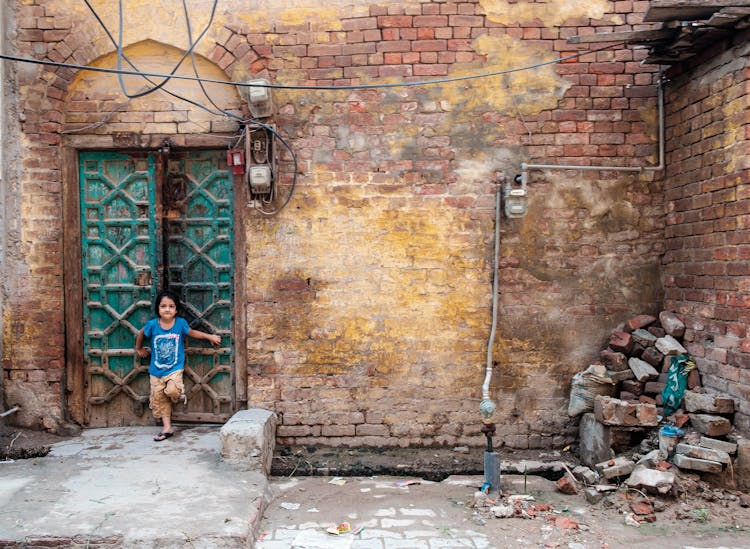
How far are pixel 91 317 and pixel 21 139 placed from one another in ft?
5.67

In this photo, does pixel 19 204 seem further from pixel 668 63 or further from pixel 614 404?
pixel 668 63

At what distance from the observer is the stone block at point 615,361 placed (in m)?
4.86

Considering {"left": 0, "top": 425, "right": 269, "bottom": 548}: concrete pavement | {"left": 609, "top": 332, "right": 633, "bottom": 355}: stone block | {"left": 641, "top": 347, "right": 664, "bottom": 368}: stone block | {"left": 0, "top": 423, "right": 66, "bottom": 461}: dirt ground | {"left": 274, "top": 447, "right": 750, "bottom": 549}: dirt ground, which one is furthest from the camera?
{"left": 609, "top": 332, "right": 633, "bottom": 355}: stone block

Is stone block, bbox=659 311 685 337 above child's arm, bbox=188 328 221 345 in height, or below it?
above

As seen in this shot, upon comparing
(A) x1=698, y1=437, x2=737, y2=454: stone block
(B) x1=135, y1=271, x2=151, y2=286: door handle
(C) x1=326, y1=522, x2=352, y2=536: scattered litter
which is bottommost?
(C) x1=326, y1=522, x2=352, y2=536: scattered litter

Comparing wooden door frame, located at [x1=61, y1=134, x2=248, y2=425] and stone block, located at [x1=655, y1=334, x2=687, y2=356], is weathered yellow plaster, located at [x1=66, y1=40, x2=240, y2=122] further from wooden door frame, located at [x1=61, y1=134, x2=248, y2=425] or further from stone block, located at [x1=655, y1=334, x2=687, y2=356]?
stone block, located at [x1=655, y1=334, x2=687, y2=356]

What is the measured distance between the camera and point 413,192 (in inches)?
199

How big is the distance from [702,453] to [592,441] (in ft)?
2.85

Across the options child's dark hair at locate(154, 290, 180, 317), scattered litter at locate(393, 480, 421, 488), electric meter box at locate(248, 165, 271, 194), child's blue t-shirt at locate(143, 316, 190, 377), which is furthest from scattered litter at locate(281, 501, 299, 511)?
electric meter box at locate(248, 165, 271, 194)

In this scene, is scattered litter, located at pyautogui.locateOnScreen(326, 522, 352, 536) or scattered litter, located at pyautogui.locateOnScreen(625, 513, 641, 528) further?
scattered litter, located at pyautogui.locateOnScreen(625, 513, 641, 528)

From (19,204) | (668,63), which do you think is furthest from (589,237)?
(19,204)

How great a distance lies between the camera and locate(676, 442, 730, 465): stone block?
401 centimetres

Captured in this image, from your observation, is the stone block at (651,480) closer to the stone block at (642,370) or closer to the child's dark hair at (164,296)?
the stone block at (642,370)

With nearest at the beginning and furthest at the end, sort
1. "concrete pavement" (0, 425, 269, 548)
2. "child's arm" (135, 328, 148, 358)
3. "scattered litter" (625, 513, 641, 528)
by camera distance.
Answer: "concrete pavement" (0, 425, 269, 548), "scattered litter" (625, 513, 641, 528), "child's arm" (135, 328, 148, 358)
